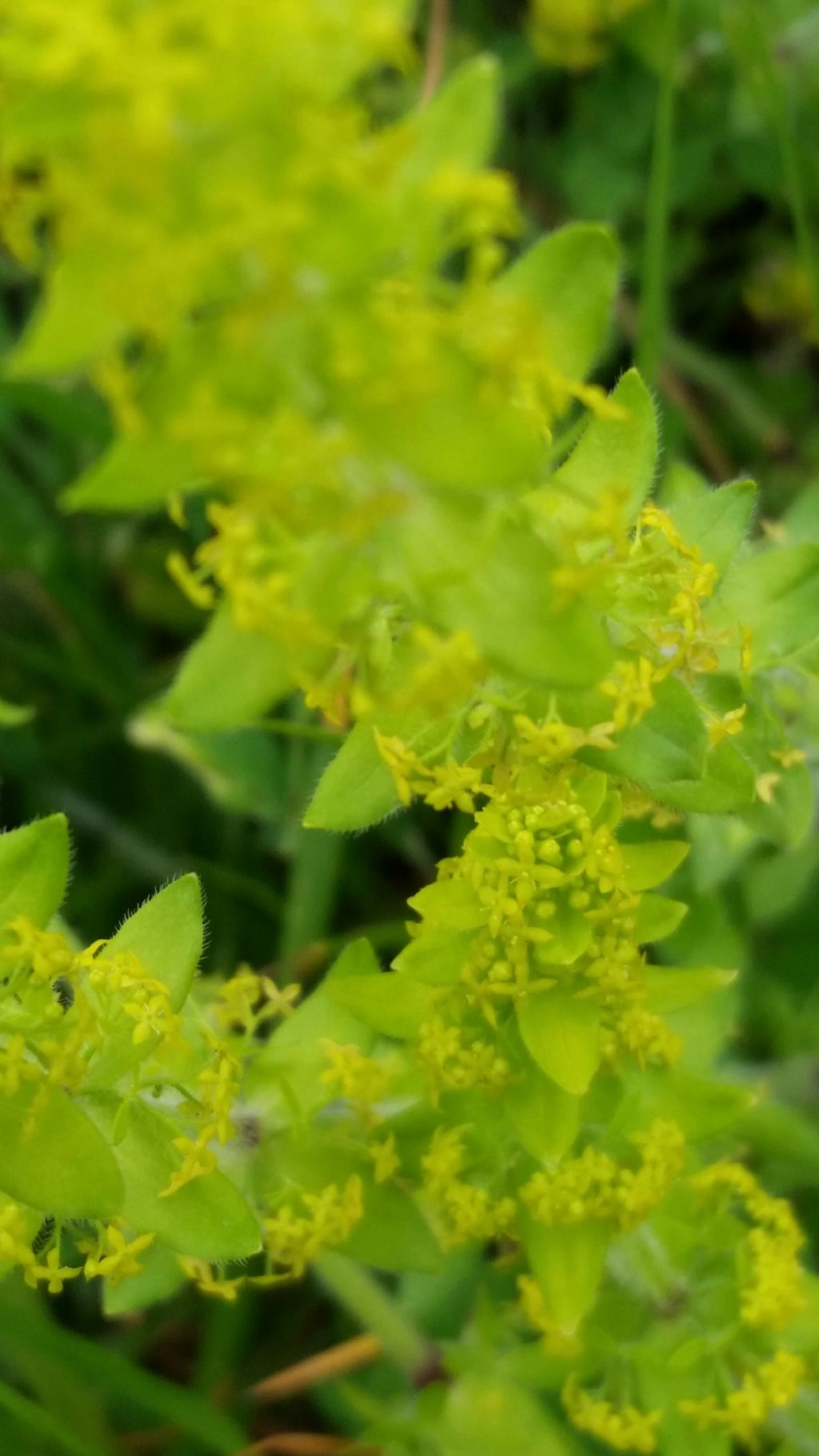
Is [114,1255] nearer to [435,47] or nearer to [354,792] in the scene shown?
[354,792]

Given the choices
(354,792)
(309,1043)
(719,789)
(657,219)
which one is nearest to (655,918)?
(719,789)

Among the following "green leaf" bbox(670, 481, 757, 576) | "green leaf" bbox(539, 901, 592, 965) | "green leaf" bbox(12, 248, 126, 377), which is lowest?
"green leaf" bbox(539, 901, 592, 965)

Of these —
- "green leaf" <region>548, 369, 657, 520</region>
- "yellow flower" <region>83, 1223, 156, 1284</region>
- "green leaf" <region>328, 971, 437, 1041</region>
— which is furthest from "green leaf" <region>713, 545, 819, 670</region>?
"yellow flower" <region>83, 1223, 156, 1284</region>

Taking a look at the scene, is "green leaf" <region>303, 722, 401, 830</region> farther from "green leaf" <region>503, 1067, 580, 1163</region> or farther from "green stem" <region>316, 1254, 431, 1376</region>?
"green stem" <region>316, 1254, 431, 1376</region>

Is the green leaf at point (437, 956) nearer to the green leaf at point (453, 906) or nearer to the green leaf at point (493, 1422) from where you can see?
the green leaf at point (453, 906)

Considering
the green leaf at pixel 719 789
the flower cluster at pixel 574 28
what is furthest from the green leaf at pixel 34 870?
the flower cluster at pixel 574 28

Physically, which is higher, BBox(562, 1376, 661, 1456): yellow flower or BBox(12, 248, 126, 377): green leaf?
BBox(12, 248, 126, 377): green leaf
